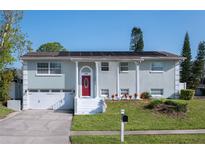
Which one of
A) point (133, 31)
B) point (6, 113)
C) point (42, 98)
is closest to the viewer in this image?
point (6, 113)

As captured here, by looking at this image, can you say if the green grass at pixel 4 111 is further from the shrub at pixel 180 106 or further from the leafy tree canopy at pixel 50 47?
the leafy tree canopy at pixel 50 47

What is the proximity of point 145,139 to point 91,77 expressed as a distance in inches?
549

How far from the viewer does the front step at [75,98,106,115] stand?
21906mm

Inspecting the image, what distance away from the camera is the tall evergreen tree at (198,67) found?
5078 cm

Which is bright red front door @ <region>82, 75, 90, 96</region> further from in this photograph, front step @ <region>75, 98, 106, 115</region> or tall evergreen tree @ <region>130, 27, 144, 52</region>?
tall evergreen tree @ <region>130, 27, 144, 52</region>

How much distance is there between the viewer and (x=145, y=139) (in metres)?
12.5

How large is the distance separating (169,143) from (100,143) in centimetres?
274

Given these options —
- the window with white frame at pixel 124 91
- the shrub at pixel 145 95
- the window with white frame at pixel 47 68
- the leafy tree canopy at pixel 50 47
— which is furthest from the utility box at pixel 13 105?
the leafy tree canopy at pixel 50 47

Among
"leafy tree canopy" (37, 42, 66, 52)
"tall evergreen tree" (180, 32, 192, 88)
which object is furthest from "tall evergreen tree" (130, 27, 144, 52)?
"leafy tree canopy" (37, 42, 66, 52)

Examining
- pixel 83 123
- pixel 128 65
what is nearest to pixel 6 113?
pixel 83 123

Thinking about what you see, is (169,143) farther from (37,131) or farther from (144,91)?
(144,91)

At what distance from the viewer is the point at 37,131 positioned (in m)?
14.5

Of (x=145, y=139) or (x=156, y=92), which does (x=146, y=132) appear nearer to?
(x=145, y=139)

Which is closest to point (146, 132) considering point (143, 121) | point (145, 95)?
point (143, 121)
